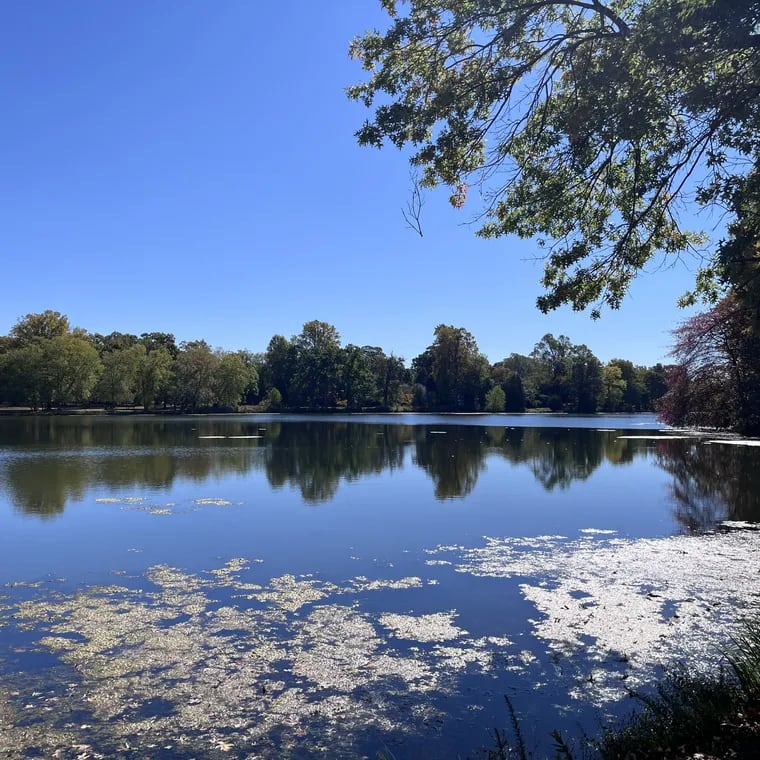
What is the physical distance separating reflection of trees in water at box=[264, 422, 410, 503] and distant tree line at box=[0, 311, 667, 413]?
164 ft

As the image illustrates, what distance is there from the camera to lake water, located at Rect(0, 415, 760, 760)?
5.72 metres

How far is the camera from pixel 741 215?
8148mm

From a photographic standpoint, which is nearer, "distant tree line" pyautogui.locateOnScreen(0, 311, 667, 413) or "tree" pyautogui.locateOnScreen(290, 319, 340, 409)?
"distant tree line" pyautogui.locateOnScreen(0, 311, 667, 413)

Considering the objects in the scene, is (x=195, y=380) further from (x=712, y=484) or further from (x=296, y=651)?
(x=296, y=651)

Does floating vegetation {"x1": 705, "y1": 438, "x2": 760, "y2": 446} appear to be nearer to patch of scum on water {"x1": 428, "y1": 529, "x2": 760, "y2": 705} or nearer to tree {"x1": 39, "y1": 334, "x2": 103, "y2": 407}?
patch of scum on water {"x1": 428, "y1": 529, "x2": 760, "y2": 705}

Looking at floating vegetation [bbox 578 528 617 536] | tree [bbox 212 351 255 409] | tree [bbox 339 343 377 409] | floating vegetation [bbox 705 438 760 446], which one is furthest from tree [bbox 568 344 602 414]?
floating vegetation [bbox 578 528 617 536]

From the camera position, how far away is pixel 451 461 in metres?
29.0

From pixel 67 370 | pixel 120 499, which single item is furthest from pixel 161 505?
pixel 67 370

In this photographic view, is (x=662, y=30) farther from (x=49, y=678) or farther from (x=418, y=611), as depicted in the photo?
(x=49, y=678)

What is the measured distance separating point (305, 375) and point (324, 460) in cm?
6977

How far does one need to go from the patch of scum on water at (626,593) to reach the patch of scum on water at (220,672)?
1243 mm

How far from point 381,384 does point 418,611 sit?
9766cm

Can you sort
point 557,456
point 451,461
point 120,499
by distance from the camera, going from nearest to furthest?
point 120,499, point 451,461, point 557,456

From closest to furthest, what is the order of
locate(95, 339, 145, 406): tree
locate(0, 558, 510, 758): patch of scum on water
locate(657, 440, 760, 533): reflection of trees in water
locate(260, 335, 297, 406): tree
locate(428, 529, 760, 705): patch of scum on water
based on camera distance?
locate(0, 558, 510, 758): patch of scum on water
locate(428, 529, 760, 705): patch of scum on water
locate(657, 440, 760, 533): reflection of trees in water
locate(95, 339, 145, 406): tree
locate(260, 335, 297, 406): tree
